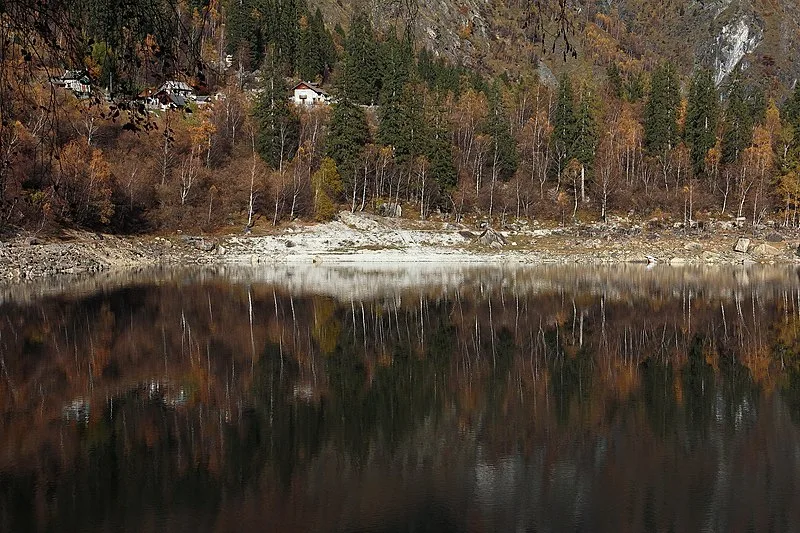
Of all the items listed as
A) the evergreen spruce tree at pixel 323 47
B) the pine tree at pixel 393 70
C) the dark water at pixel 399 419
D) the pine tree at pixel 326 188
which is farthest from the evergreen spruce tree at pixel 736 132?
the dark water at pixel 399 419

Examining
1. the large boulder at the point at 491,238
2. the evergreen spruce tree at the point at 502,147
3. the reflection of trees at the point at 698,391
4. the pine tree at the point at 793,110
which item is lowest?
the reflection of trees at the point at 698,391

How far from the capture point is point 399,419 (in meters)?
13.7

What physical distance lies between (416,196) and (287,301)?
163ft

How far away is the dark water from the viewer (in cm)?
936

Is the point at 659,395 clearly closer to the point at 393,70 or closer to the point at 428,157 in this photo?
the point at 428,157

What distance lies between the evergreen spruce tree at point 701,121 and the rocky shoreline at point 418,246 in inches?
911

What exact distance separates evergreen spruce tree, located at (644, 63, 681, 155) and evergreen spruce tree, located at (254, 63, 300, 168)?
4758cm

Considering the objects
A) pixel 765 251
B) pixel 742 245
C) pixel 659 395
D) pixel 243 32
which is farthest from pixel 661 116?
pixel 659 395

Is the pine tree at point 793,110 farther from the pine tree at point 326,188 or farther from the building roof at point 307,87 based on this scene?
the building roof at point 307,87

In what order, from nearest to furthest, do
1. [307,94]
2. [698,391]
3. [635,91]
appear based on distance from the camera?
1. [698,391]
2. [307,94]
3. [635,91]

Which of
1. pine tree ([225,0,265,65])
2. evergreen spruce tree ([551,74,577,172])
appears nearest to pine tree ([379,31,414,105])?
evergreen spruce tree ([551,74,577,172])

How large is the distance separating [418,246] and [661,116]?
48.6 meters

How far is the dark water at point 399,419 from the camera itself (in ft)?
30.7

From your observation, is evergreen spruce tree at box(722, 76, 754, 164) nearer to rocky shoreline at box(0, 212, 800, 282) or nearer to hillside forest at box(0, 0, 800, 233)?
hillside forest at box(0, 0, 800, 233)
